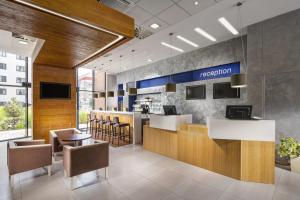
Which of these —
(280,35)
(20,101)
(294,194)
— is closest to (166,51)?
(280,35)

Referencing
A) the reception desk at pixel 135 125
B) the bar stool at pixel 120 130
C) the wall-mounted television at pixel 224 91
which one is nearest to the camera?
the wall-mounted television at pixel 224 91

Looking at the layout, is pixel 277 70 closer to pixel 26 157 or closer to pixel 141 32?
pixel 141 32

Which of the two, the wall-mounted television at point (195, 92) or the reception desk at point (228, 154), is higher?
the wall-mounted television at point (195, 92)

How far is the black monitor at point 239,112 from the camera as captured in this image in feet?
10.8

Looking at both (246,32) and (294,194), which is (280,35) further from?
(294,194)

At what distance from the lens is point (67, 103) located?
5816 mm

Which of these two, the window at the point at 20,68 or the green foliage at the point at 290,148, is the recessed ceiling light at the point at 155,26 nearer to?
the green foliage at the point at 290,148

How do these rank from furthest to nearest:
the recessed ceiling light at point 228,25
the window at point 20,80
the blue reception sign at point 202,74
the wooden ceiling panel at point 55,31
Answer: the window at point 20,80, the blue reception sign at point 202,74, the recessed ceiling light at point 228,25, the wooden ceiling panel at point 55,31

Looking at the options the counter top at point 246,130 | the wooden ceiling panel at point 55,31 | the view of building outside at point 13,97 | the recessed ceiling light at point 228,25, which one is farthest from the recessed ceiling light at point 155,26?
the view of building outside at point 13,97

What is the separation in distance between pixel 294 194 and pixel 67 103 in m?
6.60

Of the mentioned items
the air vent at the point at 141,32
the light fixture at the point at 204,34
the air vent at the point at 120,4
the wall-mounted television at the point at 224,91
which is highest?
the light fixture at the point at 204,34

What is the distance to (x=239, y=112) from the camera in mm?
3371

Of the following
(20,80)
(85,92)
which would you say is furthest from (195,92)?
(20,80)

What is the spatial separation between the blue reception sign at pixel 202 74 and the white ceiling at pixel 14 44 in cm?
570
